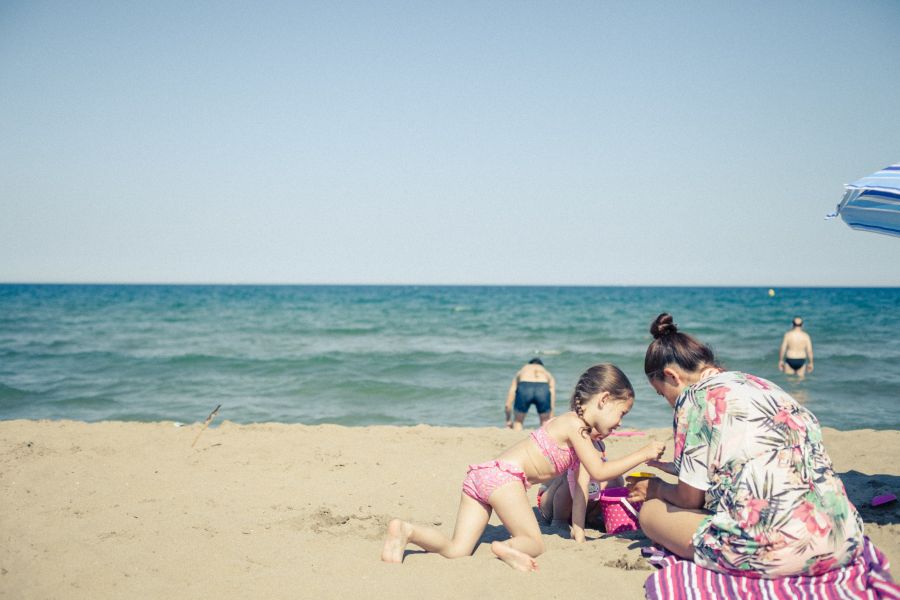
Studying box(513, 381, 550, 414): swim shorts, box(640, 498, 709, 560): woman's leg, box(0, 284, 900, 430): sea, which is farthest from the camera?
box(0, 284, 900, 430): sea

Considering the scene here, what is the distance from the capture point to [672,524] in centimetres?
303

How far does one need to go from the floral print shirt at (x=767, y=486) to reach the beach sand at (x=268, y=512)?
62cm

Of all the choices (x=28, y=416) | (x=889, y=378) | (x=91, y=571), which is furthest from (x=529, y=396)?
(x=889, y=378)

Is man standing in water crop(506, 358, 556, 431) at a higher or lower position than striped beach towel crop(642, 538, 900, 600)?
lower

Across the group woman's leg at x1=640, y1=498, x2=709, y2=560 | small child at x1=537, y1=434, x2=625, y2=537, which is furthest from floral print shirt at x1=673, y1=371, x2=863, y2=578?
small child at x1=537, y1=434, x2=625, y2=537

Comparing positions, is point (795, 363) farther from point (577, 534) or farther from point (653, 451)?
point (653, 451)

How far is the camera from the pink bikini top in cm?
365

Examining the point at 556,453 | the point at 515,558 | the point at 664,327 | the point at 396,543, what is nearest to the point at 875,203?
the point at 664,327

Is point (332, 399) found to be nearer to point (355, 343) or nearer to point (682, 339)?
point (682, 339)

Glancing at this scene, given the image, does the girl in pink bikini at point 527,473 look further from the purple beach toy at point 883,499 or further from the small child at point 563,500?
the purple beach toy at point 883,499

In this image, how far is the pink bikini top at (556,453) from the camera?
12.0ft

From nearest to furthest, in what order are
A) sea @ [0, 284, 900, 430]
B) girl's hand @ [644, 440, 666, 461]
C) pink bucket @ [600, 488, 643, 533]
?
girl's hand @ [644, 440, 666, 461], pink bucket @ [600, 488, 643, 533], sea @ [0, 284, 900, 430]

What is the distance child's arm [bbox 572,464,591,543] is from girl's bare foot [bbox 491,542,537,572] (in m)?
0.54

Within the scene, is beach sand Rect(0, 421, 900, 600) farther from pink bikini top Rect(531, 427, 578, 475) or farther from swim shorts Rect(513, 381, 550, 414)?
swim shorts Rect(513, 381, 550, 414)
